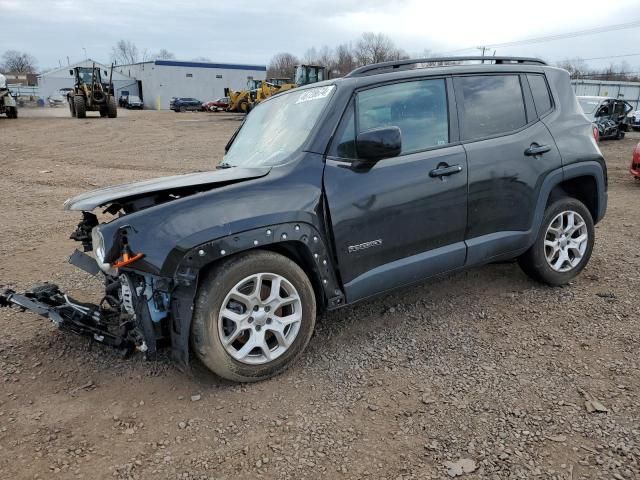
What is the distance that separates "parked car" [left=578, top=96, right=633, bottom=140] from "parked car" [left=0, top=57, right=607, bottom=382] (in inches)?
652

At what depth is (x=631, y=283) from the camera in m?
4.49

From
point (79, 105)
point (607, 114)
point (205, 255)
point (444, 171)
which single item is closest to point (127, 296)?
point (205, 255)

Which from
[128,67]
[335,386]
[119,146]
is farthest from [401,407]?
[128,67]

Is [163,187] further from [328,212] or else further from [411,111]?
[411,111]

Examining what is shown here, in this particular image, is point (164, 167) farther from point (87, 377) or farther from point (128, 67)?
point (128, 67)

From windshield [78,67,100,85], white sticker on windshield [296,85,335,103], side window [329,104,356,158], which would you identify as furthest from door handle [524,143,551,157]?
windshield [78,67,100,85]

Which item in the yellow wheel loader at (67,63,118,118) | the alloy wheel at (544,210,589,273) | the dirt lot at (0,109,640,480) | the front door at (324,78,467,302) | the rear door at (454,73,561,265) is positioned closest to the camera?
the dirt lot at (0,109,640,480)

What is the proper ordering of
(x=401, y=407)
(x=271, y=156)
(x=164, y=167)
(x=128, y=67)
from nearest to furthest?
(x=401, y=407) < (x=271, y=156) < (x=164, y=167) < (x=128, y=67)

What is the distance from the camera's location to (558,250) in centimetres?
433

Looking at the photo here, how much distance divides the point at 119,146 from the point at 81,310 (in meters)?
14.7

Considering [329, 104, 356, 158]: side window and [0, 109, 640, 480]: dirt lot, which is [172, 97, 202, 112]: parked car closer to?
[0, 109, 640, 480]: dirt lot

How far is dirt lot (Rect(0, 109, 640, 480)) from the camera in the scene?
2422 millimetres

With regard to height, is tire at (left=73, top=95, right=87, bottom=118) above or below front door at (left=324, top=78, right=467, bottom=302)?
above

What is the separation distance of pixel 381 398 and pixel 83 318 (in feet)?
6.15
